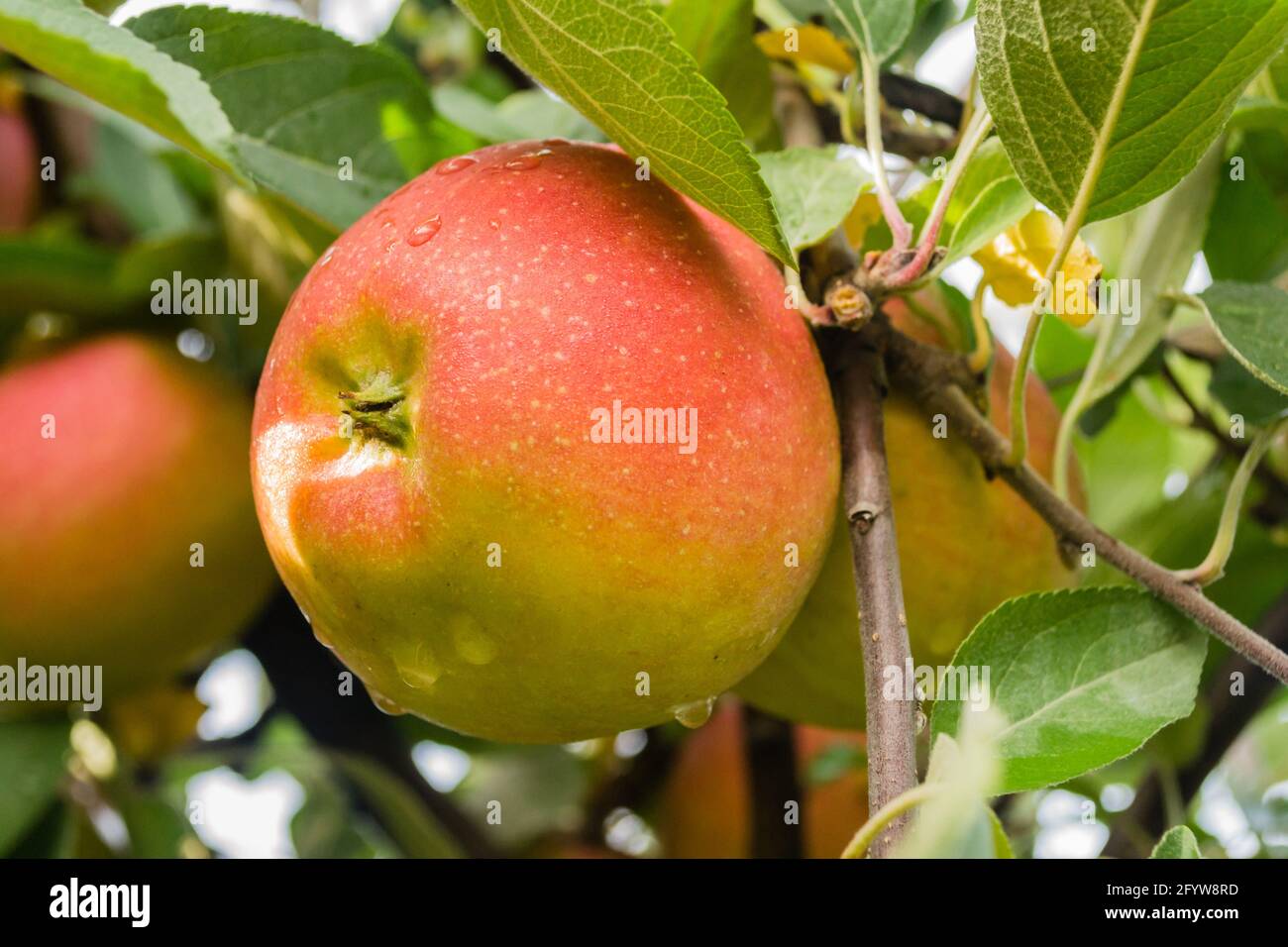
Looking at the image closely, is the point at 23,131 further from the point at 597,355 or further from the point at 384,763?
the point at 597,355

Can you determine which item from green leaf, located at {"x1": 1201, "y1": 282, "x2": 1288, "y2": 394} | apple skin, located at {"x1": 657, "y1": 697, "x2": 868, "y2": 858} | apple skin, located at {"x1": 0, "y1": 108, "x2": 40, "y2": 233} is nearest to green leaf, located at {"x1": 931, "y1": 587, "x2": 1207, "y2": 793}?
green leaf, located at {"x1": 1201, "y1": 282, "x2": 1288, "y2": 394}

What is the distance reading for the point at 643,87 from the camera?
533mm

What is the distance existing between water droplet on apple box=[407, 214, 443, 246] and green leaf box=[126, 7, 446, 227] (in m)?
0.24

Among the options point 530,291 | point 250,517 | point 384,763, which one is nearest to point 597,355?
point 530,291

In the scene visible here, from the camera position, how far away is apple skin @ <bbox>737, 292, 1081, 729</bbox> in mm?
695

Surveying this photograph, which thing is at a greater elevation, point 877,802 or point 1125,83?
point 1125,83

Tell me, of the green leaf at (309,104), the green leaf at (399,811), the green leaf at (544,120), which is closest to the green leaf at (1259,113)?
the green leaf at (544,120)

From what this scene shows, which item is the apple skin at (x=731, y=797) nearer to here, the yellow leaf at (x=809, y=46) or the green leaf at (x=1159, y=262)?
the green leaf at (x=1159, y=262)

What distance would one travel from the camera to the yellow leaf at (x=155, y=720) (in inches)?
49.8

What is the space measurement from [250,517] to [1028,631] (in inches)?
25.8

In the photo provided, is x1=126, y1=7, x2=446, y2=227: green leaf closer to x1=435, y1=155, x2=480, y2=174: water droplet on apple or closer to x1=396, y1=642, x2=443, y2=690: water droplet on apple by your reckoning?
x1=435, y1=155, x2=480, y2=174: water droplet on apple

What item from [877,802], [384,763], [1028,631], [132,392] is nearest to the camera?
[877,802]

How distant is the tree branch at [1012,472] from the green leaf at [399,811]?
2.35 ft

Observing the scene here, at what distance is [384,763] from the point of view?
129cm
